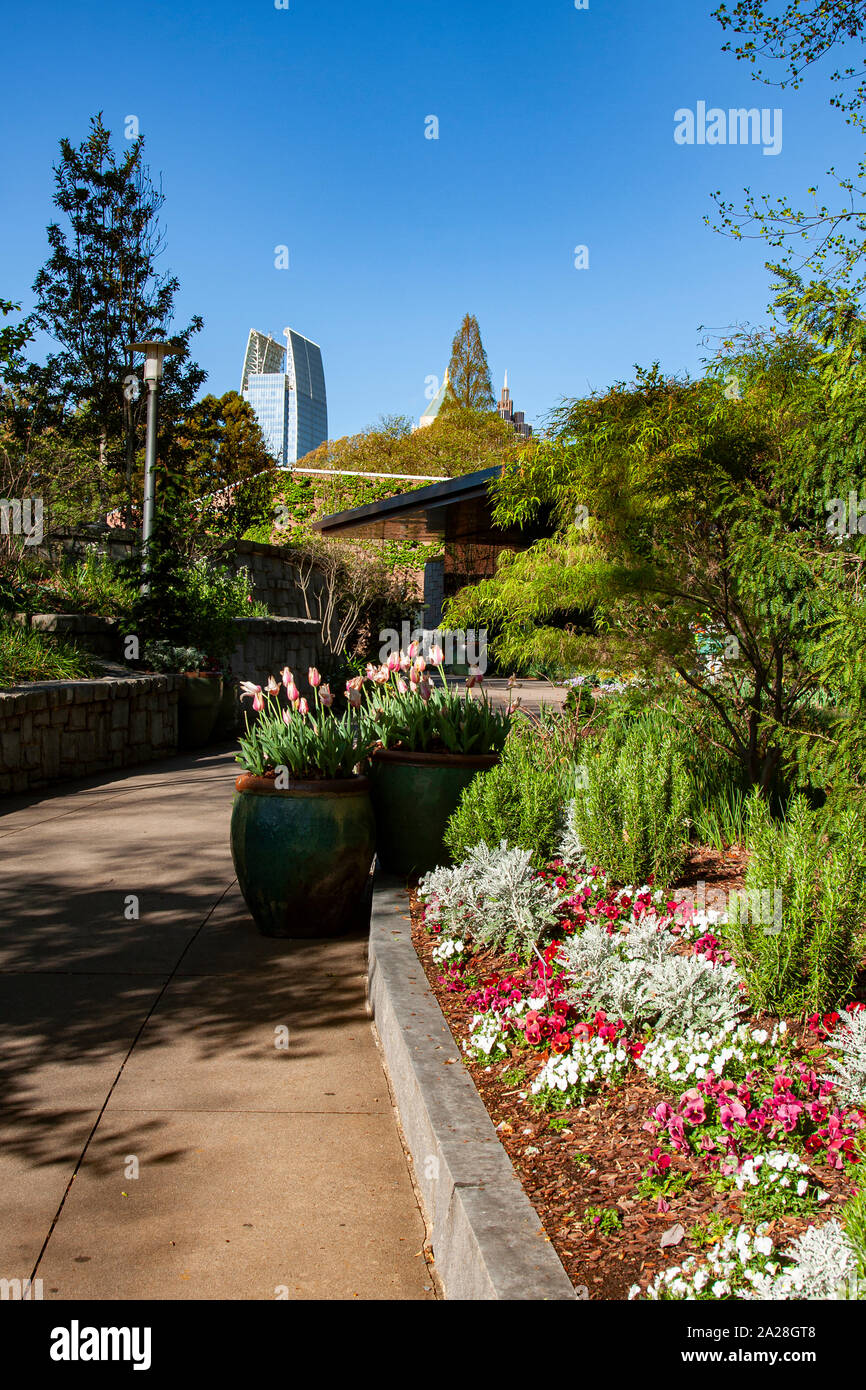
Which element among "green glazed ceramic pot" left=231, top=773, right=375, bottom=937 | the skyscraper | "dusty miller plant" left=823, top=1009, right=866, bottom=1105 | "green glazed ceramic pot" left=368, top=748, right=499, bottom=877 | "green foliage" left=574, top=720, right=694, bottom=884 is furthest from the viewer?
the skyscraper

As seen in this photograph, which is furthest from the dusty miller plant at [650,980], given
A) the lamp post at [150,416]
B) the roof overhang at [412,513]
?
the roof overhang at [412,513]

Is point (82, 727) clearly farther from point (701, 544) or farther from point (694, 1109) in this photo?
point (694, 1109)

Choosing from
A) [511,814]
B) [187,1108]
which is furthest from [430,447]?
[187,1108]

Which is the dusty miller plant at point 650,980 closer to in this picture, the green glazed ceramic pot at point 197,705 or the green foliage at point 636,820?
the green foliage at point 636,820

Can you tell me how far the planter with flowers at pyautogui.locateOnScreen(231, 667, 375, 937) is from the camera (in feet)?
15.7

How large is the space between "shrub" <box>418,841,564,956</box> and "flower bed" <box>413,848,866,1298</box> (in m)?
0.01

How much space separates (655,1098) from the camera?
2814mm

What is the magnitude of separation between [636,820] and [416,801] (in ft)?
4.45

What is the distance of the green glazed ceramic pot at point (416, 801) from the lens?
5336 millimetres

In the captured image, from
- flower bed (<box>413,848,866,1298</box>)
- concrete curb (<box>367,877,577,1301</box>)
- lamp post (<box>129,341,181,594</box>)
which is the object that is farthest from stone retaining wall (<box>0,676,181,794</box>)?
flower bed (<box>413,848,866,1298</box>)

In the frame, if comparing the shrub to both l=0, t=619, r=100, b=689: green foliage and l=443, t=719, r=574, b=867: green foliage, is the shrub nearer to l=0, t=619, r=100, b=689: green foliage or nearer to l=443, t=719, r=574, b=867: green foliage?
l=443, t=719, r=574, b=867: green foliage

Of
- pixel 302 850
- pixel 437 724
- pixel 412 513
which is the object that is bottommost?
pixel 302 850
